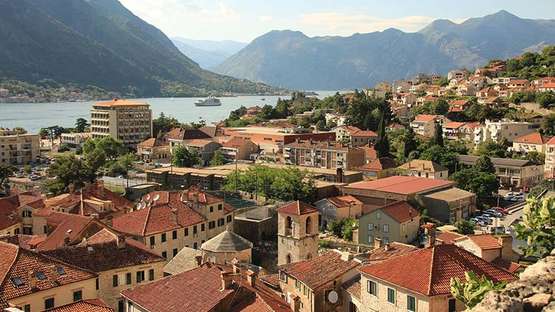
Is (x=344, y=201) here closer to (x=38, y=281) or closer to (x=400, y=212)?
(x=400, y=212)

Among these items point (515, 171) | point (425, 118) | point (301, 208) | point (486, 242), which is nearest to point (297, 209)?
point (301, 208)

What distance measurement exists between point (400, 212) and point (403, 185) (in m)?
11.9

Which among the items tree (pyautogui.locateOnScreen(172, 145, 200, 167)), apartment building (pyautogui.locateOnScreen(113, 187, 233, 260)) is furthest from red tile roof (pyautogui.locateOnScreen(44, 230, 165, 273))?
tree (pyautogui.locateOnScreen(172, 145, 200, 167))

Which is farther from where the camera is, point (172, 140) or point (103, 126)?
point (103, 126)

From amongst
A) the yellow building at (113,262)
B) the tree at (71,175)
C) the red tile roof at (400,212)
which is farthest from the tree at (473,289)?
the tree at (71,175)

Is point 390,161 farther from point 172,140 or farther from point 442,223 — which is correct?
point 172,140

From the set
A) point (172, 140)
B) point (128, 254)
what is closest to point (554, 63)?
point (172, 140)

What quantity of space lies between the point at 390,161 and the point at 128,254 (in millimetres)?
47449

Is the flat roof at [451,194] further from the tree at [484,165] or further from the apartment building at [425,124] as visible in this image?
the apartment building at [425,124]

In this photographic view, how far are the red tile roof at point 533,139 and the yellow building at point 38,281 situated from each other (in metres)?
63.9

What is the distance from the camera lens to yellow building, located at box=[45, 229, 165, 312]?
24609 mm

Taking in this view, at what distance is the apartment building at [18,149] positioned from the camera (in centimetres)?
8862

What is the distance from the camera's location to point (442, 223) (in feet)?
167

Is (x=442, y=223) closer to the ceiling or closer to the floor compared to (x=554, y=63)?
closer to the floor
